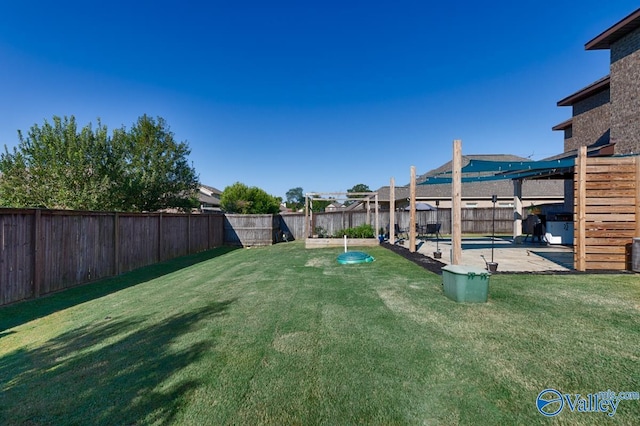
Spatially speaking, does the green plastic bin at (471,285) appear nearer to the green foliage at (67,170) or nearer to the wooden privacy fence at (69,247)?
the wooden privacy fence at (69,247)

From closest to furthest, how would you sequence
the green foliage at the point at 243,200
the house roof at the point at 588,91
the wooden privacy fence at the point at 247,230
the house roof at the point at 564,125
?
the house roof at the point at 588,91, the house roof at the point at 564,125, the wooden privacy fence at the point at 247,230, the green foliage at the point at 243,200

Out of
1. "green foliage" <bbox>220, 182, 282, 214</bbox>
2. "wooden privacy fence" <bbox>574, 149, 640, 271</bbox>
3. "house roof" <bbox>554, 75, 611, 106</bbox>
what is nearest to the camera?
"wooden privacy fence" <bbox>574, 149, 640, 271</bbox>

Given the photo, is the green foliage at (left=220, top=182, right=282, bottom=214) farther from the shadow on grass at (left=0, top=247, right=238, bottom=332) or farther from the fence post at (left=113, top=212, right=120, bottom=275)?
the fence post at (left=113, top=212, right=120, bottom=275)

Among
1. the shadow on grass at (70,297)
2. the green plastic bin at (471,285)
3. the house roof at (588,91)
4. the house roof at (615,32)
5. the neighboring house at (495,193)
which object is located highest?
the house roof at (615,32)

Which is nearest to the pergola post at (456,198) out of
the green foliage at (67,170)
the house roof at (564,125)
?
the green foliage at (67,170)

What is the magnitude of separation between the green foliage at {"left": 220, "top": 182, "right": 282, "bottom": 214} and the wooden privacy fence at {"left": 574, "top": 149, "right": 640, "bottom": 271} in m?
20.5

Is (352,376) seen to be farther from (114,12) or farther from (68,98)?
(68,98)

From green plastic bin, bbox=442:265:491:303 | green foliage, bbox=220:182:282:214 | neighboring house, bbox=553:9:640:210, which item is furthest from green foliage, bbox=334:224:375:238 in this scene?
green foliage, bbox=220:182:282:214

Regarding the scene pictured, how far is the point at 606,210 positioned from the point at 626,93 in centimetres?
662

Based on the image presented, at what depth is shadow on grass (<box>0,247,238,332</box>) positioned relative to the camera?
14.7 ft

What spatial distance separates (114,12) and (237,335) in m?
12.1

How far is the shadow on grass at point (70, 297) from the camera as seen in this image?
4484 mm

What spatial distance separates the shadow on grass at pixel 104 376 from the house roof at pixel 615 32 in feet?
49.6

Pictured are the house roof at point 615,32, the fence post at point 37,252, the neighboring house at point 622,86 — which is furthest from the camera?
the neighboring house at point 622,86
